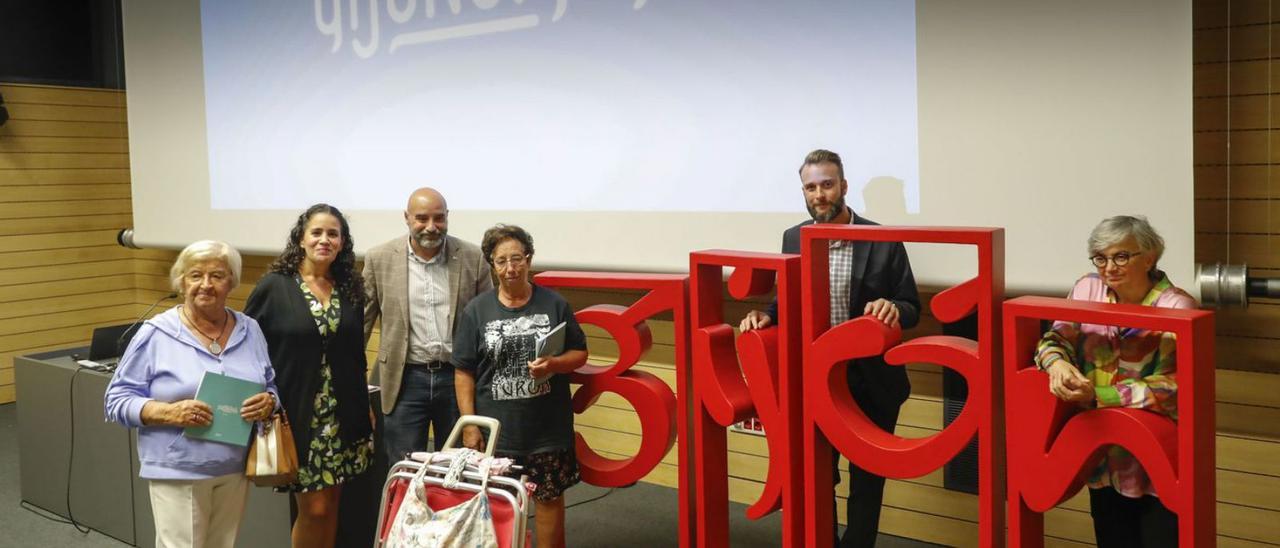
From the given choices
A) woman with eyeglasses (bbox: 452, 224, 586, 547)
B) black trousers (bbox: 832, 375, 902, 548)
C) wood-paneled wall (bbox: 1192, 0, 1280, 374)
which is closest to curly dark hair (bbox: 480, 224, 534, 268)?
woman with eyeglasses (bbox: 452, 224, 586, 547)

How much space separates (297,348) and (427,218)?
604 mm

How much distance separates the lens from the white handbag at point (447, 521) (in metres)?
2.82

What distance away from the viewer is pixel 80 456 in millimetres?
4480

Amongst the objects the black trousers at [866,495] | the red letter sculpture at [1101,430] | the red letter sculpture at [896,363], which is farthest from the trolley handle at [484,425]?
the red letter sculpture at [1101,430]

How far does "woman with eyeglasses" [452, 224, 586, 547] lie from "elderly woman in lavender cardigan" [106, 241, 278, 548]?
60 centimetres

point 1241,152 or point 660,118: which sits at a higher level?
point 660,118

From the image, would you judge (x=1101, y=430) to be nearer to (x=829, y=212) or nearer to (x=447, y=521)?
(x=829, y=212)

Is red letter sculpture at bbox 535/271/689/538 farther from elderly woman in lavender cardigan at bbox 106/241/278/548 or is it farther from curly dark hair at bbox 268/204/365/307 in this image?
elderly woman in lavender cardigan at bbox 106/241/278/548

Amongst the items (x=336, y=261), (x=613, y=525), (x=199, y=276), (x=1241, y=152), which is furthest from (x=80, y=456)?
(x=1241, y=152)

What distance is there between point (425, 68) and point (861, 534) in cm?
301

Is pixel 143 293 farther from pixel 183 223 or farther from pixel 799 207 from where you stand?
pixel 799 207

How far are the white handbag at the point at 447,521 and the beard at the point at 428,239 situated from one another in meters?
0.84

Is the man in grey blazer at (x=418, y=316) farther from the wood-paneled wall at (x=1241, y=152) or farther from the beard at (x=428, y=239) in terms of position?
the wood-paneled wall at (x=1241, y=152)

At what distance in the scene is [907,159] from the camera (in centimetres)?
365
